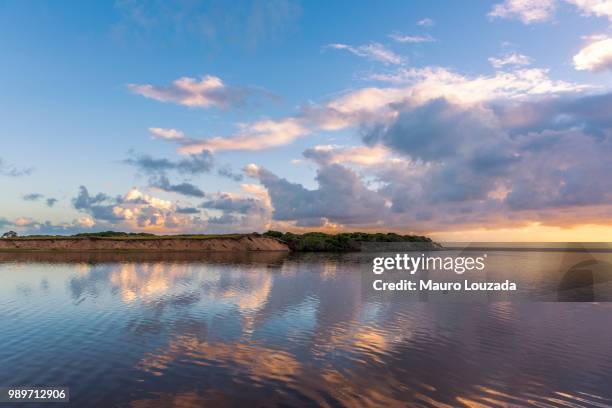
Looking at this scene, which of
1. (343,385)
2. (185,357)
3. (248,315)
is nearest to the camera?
(343,385)

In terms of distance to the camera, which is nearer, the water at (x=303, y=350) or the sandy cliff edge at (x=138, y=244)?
the water at (x=303, y=350)

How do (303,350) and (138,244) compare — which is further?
(138,244)

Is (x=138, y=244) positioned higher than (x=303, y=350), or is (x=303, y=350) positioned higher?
(x=303, y=350)

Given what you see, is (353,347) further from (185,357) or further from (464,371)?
(185,357)

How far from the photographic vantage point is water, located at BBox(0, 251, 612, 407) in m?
19.2

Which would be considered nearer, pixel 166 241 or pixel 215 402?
pixel 215 402

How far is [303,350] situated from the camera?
26359 mm

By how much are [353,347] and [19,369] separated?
69.9ft

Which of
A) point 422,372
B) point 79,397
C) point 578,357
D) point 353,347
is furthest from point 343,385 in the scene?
point 578,357

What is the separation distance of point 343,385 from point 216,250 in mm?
163200

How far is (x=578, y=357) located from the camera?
26.0 meters

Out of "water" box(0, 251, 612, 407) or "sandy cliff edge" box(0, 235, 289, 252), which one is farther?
"sandy cliff edge" box(0, 235, 289, 252)

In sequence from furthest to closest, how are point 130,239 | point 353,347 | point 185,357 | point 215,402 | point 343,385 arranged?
1. point 130,239
2. point 353,347
3. point 185,357
4. point 343,385
5. point 215,402

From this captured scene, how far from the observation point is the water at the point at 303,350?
19203mm
